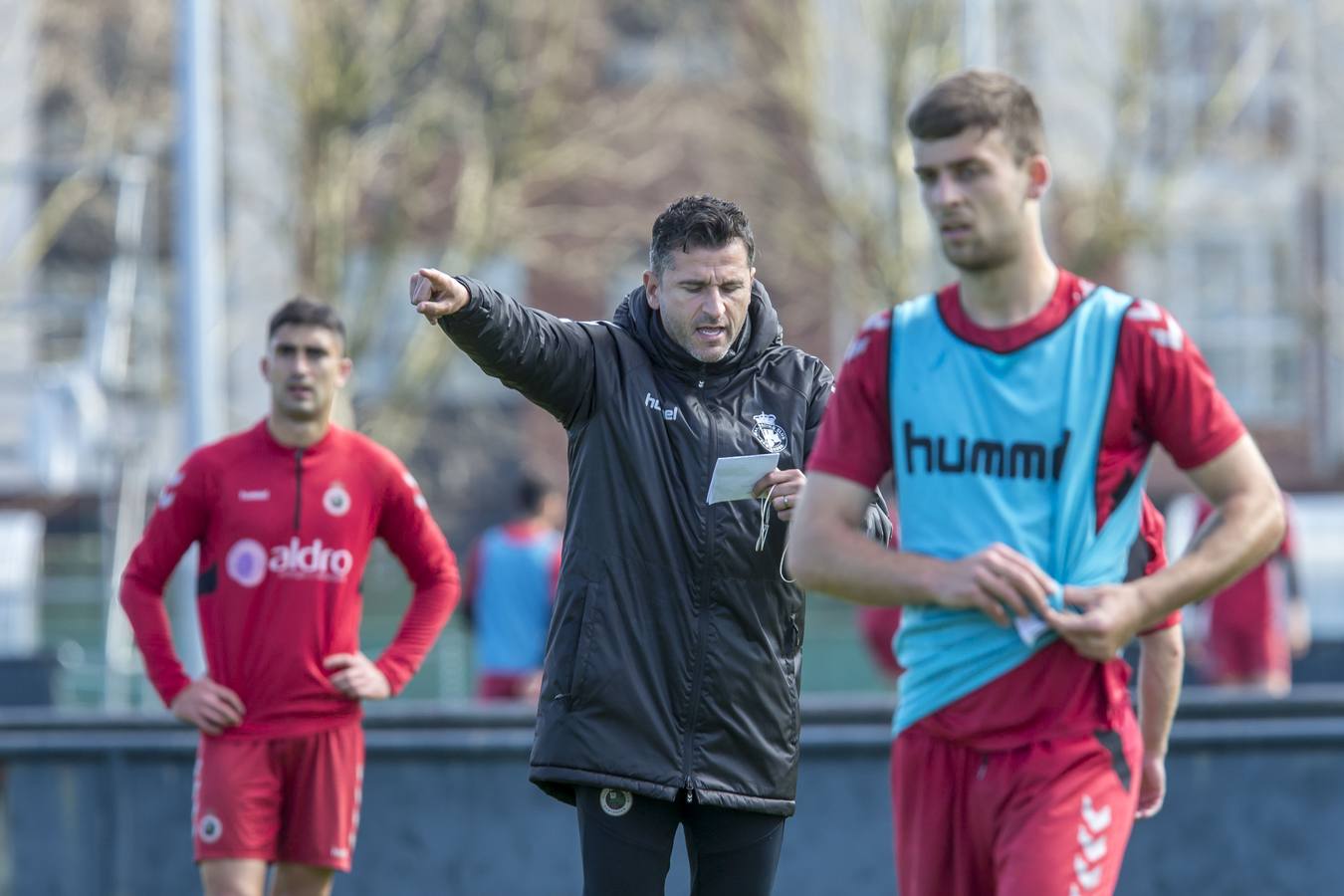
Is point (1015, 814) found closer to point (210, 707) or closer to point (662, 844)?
point (662, 844)

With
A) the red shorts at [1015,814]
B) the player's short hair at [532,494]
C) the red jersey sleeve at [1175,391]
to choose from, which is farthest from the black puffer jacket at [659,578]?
the player's short hair at [532,494]

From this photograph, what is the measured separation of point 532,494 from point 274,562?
6116mm

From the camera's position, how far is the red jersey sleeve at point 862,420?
12.6 feet

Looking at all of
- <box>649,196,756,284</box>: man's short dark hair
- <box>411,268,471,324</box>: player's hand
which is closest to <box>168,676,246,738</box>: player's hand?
<box>411,268,471,324</box>: player's hand

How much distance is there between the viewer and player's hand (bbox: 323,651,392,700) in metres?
6.28

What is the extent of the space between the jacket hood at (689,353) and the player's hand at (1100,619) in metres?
1.59

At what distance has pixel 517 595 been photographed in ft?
40.6

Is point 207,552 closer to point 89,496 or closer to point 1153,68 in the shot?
point 1153,68

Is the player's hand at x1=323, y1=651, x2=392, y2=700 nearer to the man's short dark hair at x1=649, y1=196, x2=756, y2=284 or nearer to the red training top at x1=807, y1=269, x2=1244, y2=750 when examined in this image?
the man's short dark hair at x1=649, y1=196, x2=756, y2=284

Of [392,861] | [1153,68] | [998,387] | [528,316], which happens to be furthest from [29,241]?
[998,387]

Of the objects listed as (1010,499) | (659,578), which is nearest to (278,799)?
(659,578)

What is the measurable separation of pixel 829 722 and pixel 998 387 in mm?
5591

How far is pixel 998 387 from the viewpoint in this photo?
12.5ft

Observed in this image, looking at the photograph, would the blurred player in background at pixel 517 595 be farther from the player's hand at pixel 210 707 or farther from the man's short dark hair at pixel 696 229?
the man's short dark hair at pixel 696 229
